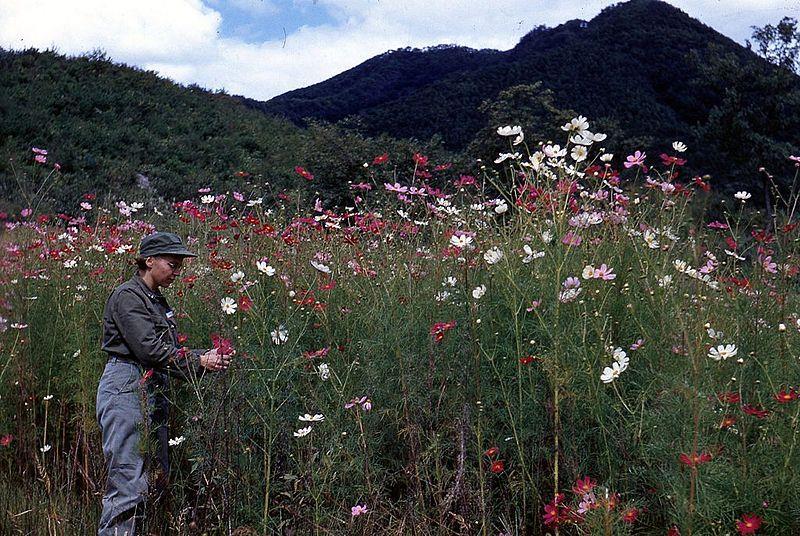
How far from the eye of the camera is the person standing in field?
3.23 metres

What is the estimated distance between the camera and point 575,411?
2893 millimetres

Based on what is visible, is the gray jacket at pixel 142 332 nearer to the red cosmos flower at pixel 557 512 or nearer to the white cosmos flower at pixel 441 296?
the white cosmos flower at pixel 441 296

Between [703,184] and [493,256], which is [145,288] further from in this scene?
[703,184]

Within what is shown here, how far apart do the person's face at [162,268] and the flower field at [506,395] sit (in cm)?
34

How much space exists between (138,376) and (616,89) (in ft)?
92.8

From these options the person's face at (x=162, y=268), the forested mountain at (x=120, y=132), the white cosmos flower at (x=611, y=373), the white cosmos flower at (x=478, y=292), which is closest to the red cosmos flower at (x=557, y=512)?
the white cosmos flower at (x=611, y=373)

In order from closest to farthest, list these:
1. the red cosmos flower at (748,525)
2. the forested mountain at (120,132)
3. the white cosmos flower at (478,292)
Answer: the red cosmos flower at (748,525) < the white cosmos flower at (478,292) < the forested mountain at (120,132)

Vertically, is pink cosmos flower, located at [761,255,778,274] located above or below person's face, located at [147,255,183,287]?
below

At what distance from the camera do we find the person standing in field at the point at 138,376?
3.23m

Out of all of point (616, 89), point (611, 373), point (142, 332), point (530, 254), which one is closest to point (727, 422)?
point (611, 373)

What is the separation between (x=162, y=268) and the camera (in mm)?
3555

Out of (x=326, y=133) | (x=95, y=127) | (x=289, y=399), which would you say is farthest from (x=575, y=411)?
(x=95, y=127)

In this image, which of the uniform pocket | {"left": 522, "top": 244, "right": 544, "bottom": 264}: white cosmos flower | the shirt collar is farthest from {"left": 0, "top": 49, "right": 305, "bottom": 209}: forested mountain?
{"left": 522, "top": 244, "right": 544, "bottom": 264}: white cosmos flower

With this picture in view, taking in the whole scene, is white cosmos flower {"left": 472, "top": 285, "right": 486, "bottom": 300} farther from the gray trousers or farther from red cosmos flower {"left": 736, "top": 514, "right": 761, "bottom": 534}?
the gray trousers
